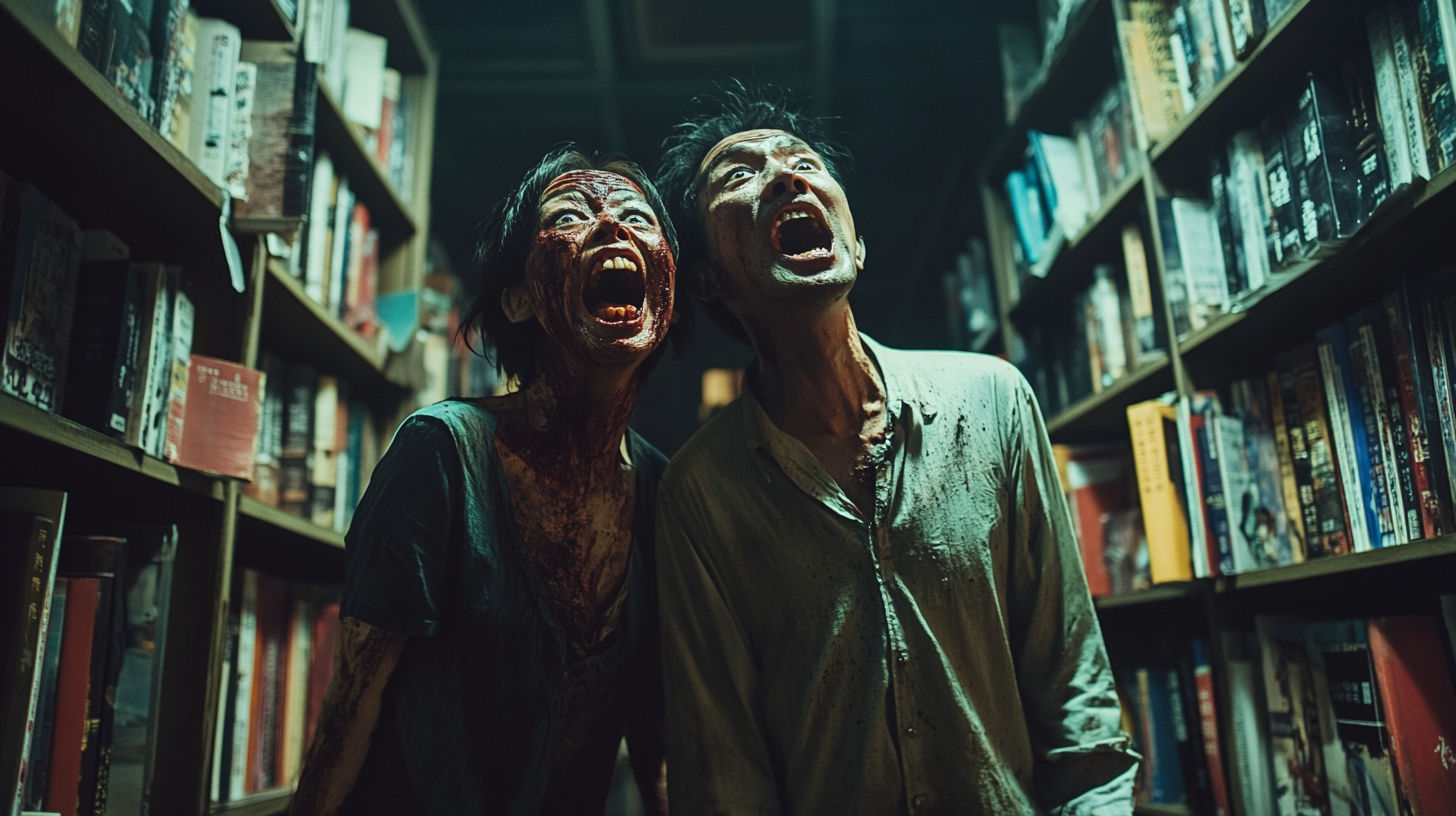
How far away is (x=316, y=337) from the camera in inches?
76.5

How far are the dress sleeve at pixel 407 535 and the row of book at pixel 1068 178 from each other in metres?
1.44

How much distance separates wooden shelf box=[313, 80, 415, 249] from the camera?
195 cm

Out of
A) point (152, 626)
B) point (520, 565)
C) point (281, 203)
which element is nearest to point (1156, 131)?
point (520, 565)

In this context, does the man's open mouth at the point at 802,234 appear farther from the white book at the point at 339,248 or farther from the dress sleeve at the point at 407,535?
the white book at the point at 339,248

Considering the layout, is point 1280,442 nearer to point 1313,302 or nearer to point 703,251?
point 1313,302

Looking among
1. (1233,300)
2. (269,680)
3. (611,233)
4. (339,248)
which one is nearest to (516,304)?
(611,233)

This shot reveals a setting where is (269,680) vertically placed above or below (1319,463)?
below

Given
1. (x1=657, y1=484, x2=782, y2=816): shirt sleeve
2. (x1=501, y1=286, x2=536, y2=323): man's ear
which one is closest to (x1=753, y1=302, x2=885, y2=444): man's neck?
(x1=657, y1=484, x2=782, y2=816): shirt sleeve

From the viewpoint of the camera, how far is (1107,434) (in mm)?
2316

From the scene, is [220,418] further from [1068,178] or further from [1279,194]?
[1068,178]

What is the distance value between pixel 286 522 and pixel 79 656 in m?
0.50

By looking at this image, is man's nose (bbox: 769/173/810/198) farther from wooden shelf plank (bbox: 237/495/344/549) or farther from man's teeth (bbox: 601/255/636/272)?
wooden shelf plank (bbox: 237/495/344/549)

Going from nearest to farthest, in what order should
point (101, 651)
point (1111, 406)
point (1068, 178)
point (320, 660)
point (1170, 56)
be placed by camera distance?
point (101, 651) → point (1170, 56) → point (320, 660) → point (1111, 406) → point (1068, 178)

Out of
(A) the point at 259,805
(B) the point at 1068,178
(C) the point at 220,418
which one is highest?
(B) the point at 1068,178
